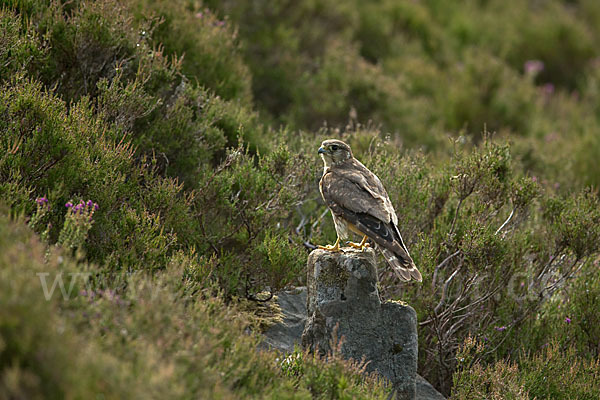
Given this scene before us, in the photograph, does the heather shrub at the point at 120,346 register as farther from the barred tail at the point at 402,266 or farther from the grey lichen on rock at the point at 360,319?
the barred tail at the point at 402,266

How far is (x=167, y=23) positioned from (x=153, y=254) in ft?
15.3

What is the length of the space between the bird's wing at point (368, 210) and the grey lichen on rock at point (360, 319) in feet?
0.65

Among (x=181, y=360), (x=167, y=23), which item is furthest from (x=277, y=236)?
(x=167, y=23)

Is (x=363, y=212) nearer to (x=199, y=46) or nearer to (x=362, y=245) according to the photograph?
(x=362, y=245)

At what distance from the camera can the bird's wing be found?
17.3ft

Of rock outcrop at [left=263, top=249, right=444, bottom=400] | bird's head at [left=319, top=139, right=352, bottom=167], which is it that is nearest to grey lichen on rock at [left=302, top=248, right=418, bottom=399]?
rock outcrop at [left=263, top=249, right=444, bottom=400]

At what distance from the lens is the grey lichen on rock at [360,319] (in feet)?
17.3

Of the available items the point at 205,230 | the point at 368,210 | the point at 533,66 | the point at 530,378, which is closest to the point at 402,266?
the point at 368,210

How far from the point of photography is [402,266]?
524 cm

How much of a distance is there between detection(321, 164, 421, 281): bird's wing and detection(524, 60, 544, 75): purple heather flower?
443 inches

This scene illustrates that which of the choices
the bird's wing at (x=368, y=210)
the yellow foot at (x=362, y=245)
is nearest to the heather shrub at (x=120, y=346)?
the bird's wing at (x=368, y=210)

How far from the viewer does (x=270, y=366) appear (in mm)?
4641

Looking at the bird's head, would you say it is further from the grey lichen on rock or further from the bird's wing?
the grey lichen on rock

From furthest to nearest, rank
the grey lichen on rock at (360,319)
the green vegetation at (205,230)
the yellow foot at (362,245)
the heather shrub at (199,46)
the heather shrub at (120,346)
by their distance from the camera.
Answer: the heather shrub at (199,46) < the yellow foot at (362,245) < the grey lichen on rock at (360,319) < the green vegetation at (205,230) < the heather shrub at (120,346)
